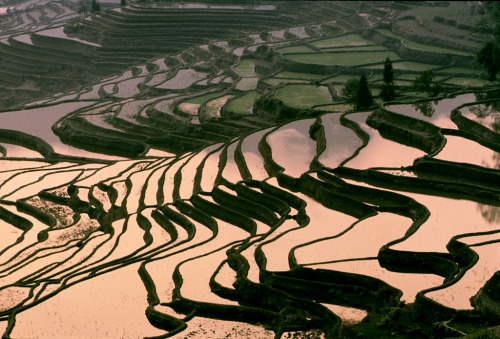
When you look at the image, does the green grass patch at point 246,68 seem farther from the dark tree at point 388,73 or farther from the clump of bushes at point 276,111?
the dark tree at point 388,73

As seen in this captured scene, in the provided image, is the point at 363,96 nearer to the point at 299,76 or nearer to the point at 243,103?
the point at 243,103

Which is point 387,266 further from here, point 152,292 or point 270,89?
point 270,89

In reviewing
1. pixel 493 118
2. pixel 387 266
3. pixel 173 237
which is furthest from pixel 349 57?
pixel 387 266

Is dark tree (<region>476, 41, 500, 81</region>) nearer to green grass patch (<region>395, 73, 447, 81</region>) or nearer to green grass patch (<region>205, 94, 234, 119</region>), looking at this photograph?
green grass patch (<region>395, 73, 447, 81</region>)

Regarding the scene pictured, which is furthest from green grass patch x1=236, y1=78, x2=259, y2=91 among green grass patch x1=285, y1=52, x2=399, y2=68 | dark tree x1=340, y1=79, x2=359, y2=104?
dark tree x1=340, y1=79, x2=359, y2=104

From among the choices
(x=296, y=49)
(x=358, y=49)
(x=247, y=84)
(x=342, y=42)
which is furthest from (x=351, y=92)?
(x=342, y=42)

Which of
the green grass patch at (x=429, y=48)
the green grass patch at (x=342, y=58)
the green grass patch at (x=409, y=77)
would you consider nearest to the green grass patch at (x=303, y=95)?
the green grass patch at (x=409, y=77)
